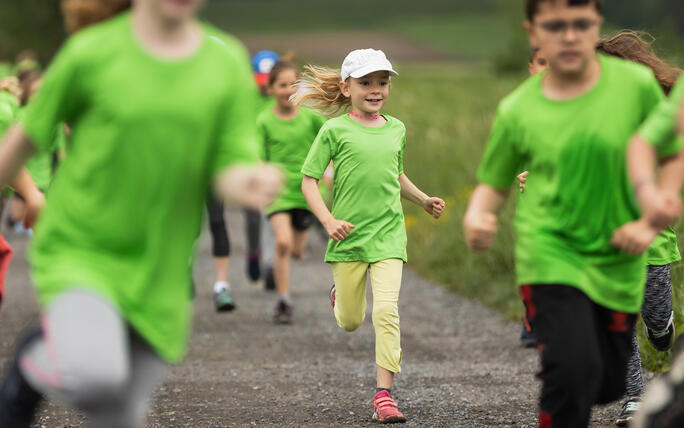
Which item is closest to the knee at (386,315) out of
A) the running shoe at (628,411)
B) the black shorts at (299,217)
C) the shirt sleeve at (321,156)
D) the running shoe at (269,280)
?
the shirt sleeve at (321,156)

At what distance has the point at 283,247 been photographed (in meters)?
8.97

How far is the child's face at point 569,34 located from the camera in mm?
Answer: 3898

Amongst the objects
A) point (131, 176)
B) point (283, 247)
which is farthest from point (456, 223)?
point (131, 176)

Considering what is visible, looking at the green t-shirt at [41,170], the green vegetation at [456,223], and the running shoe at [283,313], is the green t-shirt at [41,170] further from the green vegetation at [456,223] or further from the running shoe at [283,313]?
the green vegetation at [456,223]

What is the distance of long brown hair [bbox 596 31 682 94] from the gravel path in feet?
5.66

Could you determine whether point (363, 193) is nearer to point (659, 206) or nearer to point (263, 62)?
point (659, 206)

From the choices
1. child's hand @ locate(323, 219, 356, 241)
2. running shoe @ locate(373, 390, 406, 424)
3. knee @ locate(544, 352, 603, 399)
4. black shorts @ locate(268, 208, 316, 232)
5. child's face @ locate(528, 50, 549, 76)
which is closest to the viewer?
knee @ locate(544, 352, 603, 399)

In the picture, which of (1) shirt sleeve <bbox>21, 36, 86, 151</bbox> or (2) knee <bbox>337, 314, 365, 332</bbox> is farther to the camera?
(2) knee <bbox>337, 314, 365, 332</bbox>

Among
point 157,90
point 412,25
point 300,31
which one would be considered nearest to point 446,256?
point 157,90

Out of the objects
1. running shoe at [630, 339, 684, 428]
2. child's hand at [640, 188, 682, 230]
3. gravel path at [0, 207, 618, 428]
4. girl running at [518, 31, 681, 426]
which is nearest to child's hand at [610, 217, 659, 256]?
child's hand at [640, 188, 682, 230]

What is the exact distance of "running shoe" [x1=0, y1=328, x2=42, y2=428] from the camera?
12.3 ft

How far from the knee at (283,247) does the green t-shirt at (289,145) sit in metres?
0.28

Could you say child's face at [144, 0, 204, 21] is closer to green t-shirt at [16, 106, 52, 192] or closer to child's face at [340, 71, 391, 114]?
child's face at [340, 71, 391, 114]

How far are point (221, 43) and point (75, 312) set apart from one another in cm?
101
